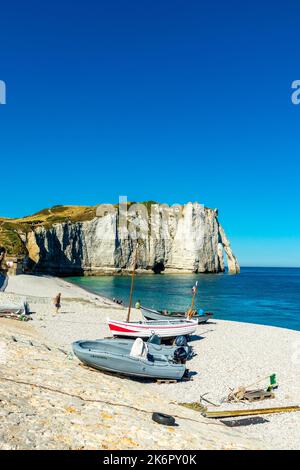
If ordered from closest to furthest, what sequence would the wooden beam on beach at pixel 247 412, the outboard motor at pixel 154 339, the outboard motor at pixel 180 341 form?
1. the wooden beam on beach at pixel 247 412
2. the outboard motor at pixel 154 339
3. the outboard motor at pixel 180 341

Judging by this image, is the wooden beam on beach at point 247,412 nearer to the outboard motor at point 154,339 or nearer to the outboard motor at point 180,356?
the outboard motor at point 180,356

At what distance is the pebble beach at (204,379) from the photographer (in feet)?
31.8

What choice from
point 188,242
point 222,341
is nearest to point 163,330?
point 222,341

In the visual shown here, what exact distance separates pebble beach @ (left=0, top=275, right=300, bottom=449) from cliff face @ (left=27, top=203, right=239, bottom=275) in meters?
77.7

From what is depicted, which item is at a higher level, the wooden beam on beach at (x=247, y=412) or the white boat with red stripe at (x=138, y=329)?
the white boat with red stripe at (x=138, y=329)

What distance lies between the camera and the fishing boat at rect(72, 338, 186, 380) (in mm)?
A: 17016

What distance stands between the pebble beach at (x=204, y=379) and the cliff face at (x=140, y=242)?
A: 7766 cm

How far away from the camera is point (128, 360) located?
688 inches

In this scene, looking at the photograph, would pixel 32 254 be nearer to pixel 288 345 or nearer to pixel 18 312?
pixel 18 312

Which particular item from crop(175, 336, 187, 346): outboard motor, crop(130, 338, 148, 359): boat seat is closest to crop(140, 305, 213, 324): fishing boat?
crop(175, 336, 187, 346): outboard motor

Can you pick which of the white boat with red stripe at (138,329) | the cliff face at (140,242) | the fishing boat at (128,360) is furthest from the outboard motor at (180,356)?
the cliff face at (140,242)

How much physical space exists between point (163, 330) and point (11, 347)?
11890mm

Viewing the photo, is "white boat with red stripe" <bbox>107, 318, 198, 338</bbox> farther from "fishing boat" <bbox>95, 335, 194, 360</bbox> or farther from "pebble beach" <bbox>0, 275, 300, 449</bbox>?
"pebble beach" <bbox>0, 275, 300, 449</bbox>

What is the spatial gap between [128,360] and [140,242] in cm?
11835
